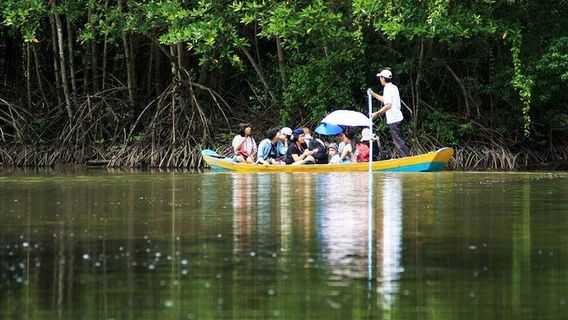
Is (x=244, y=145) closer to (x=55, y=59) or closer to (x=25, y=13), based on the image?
(x=25, y=13)

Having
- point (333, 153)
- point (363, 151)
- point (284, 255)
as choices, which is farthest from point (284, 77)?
point (284, 255)

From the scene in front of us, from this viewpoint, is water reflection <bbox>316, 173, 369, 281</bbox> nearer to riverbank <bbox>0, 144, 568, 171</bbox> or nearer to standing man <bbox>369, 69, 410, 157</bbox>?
standing man <bbox>369, 69, 410, 157</bbox>

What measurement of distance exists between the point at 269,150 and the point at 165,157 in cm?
410

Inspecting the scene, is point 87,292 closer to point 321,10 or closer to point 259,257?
point 259,257

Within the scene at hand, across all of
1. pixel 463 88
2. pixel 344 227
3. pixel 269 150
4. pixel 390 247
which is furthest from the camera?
pixel 463 88

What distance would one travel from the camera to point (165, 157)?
28875 mm

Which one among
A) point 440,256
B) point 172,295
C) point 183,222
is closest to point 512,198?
point 183,222

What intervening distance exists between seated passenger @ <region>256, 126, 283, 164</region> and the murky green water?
8910 mm

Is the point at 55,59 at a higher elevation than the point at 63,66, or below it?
higher

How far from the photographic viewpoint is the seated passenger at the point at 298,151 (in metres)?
24.6

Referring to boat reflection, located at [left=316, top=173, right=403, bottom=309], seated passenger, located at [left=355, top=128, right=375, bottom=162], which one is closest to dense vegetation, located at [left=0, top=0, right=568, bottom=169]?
seated passenger, located at [left=355, top=128, right=375, bottom=162]

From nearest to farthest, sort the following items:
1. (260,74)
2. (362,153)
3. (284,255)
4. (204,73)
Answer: (284,255) < (362,153) < (260,74) < (204,73)

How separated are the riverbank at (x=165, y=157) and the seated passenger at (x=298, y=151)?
2.91 m

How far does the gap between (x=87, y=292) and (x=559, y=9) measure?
21871 mm
